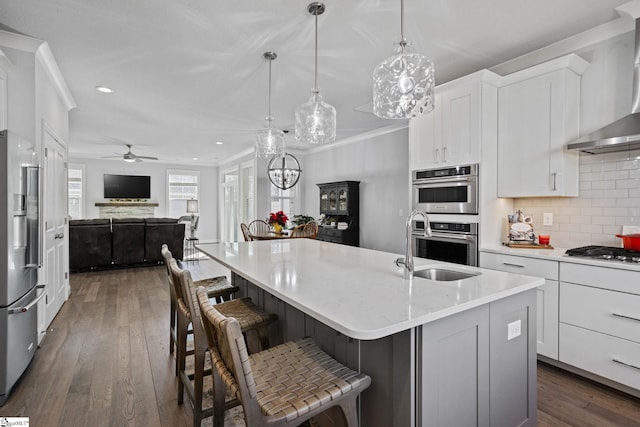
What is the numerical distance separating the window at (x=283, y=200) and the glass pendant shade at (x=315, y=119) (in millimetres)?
4690

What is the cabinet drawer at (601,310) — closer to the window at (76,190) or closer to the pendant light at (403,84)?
the pendant light at (403,84)

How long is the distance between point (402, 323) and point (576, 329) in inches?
80.4

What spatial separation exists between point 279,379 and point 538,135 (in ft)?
9.21

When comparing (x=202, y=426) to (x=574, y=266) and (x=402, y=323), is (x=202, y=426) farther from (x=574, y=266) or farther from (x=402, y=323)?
(x=574, y=266)

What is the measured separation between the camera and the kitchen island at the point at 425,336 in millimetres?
1144

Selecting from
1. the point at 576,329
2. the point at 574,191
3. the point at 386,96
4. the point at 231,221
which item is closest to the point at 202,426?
the point at 386,96

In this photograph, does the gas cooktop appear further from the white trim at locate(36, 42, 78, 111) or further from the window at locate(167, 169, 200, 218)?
the window at locate(167, 169, 200, 218)


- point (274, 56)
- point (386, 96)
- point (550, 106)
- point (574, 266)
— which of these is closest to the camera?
point (386, 96)

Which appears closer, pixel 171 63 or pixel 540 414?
pixel 540 414

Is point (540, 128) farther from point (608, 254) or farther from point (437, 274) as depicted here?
point (437, 274)

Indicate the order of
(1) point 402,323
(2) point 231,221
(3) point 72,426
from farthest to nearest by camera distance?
(2) point 231,221, (3) point 72,426, (1) point 402,323

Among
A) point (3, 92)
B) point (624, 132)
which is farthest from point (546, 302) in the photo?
point (3, 92)

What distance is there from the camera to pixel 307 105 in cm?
270

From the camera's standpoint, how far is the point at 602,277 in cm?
216
